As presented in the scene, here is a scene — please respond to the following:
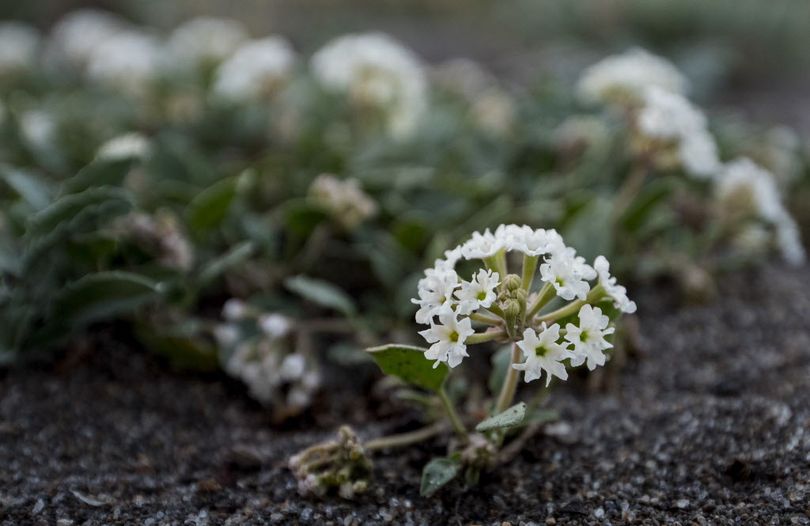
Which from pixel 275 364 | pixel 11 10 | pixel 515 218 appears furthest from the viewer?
pixel 11 10

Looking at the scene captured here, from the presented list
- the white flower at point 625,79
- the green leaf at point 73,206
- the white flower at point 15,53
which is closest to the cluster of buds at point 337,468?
the green leaf at point 73,206

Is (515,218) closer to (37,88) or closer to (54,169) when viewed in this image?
(54,169)

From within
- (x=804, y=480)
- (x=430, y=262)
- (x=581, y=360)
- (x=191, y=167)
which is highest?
(x=191, y=167)

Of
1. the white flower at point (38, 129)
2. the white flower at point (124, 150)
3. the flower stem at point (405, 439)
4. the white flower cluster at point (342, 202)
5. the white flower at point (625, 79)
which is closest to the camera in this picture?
the flower stem at point (405, 439)

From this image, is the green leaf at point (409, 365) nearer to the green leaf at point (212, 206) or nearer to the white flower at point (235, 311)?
the white flower at point (235, 311)

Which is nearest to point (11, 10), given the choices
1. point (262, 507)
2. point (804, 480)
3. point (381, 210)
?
point (381, 210)

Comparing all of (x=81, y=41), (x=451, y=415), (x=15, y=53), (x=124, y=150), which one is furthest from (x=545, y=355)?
(x=81, y=41)
